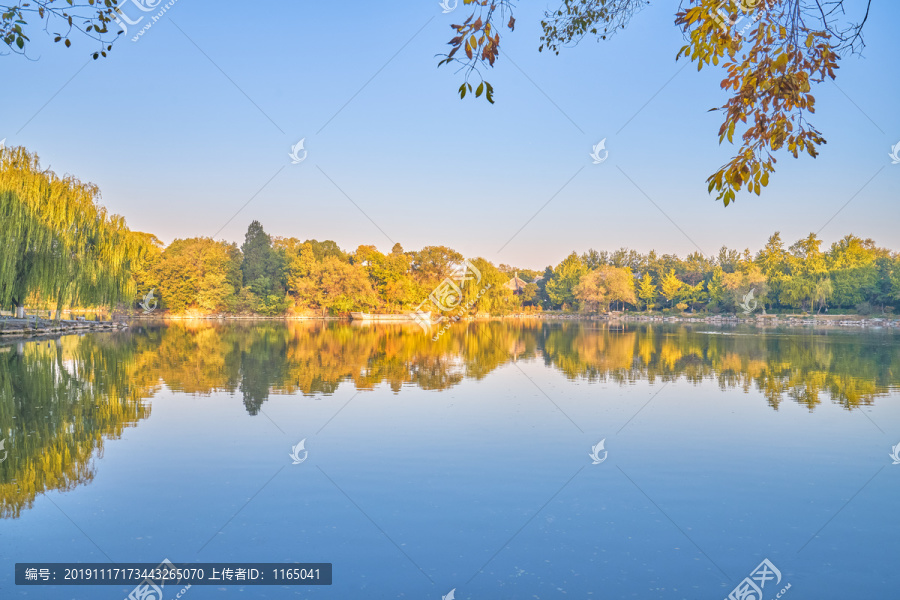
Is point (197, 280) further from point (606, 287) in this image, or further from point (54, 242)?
point (606, 287)

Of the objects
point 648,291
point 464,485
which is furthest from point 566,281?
point 464,485

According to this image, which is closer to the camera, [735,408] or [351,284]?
[735,408]

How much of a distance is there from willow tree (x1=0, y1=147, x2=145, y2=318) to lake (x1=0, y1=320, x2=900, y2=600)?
10.2m

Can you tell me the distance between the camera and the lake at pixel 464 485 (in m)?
4.54

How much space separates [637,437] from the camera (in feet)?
28.7

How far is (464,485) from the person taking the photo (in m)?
6.44

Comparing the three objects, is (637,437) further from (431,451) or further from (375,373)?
(375,373)

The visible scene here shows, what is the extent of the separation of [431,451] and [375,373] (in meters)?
8.09

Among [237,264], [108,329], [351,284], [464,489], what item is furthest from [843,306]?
[464,489]

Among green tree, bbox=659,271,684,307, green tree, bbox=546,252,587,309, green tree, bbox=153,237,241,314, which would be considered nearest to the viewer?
green tree, bbox=153,237,241,314

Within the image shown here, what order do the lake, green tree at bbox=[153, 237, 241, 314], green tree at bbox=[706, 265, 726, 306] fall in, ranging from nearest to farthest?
the lake
green tree at bbox=[153, 237, 241, 314]
green tree at bbox=[706, 265, 726, 306]

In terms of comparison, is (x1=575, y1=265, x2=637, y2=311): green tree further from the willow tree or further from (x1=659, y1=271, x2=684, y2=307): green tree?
the willow tree

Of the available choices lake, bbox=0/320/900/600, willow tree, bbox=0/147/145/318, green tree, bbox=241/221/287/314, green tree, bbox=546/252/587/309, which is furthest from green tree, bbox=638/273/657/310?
lake, bbox=0/320/900/600

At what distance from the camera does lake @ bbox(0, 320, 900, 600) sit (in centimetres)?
454
